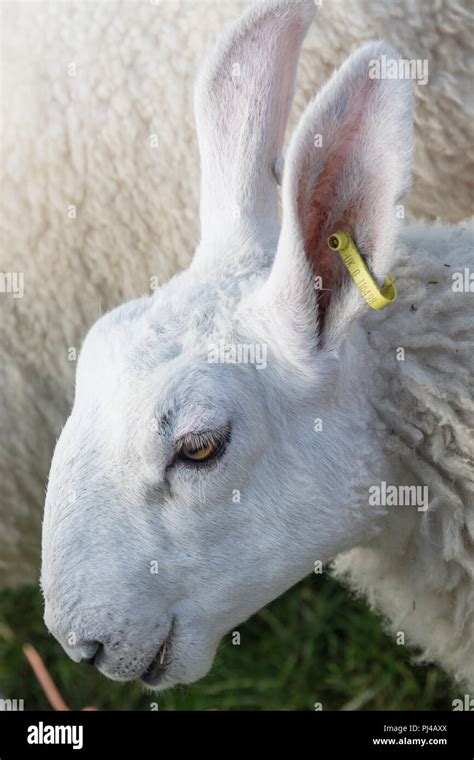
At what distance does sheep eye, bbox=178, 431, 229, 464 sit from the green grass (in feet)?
6.66

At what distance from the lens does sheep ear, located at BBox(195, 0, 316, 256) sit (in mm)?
2154

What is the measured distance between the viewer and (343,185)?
1.92 metres

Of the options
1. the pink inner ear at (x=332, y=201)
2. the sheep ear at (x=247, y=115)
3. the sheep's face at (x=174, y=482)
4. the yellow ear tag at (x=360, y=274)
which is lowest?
the sheep's face at (x=174, y=482)

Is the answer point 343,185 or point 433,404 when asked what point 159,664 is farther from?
point 343,185

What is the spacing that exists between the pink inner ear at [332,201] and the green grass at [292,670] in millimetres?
2117

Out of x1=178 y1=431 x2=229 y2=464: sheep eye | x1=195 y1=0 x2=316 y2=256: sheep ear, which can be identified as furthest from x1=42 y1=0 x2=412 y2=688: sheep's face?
x1=195 y1=0 x2=316 y2=256: sheep ear

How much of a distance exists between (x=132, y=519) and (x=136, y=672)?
1.00ft

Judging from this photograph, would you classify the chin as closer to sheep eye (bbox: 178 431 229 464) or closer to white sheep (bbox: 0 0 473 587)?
sheep eye (bbox: 178 431 229 464)

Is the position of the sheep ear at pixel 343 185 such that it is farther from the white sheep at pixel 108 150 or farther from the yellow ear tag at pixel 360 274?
the white sheep at pixel 108 150

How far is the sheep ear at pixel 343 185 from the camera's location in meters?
1.80

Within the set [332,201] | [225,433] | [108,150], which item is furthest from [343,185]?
[108,150]

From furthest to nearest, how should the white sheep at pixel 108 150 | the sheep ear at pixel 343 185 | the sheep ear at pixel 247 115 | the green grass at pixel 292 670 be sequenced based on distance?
1. the green grass at pixel 292 670
2. the white sheep at pixel 108 150
3. the sheep ear at pixel 247 115
4. the sheep ear at pixel 343 185

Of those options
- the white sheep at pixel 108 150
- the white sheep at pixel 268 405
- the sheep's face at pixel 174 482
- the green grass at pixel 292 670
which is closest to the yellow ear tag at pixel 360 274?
the white sheep at pixel 268 405
